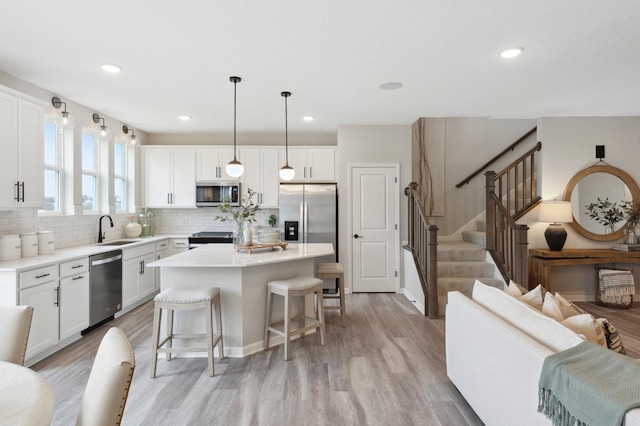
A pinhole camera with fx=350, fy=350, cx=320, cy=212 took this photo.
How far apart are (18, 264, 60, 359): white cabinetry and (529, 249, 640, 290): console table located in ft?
18.6

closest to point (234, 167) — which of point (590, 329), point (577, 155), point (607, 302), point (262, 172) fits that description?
point (262, 172)

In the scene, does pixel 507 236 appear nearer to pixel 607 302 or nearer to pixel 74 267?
pixel 607 302

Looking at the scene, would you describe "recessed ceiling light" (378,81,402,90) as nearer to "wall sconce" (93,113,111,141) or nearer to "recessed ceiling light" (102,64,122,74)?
"recessed ceiling light" (102,64,122,74)

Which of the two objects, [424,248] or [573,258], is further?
[573,258]

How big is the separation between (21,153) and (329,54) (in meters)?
2.94

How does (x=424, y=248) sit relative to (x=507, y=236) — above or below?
below

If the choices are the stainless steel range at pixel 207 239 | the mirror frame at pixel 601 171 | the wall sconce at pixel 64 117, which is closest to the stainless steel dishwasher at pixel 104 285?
the stainless steel range at pixel 207 239

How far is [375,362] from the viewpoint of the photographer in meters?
3.09

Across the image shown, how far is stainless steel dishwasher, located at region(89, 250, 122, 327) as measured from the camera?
3828mm

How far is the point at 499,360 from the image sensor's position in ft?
6.13

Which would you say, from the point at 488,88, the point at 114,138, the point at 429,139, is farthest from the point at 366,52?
the point at 114,138

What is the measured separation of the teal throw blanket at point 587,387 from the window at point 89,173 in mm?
5193

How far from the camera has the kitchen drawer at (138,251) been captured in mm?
4458

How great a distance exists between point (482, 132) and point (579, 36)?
344 centimetres
